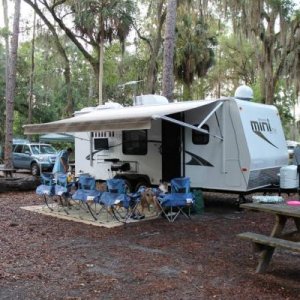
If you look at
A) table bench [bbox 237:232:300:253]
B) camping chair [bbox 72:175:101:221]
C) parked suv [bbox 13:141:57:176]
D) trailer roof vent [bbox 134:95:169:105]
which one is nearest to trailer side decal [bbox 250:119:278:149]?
trailer roof vent [bbox 134:95:169:105]

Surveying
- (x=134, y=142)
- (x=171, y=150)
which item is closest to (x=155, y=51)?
(x=134, y=142)

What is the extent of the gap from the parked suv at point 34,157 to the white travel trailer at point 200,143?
25.8 ft

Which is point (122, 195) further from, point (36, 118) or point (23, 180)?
point (36, 118)

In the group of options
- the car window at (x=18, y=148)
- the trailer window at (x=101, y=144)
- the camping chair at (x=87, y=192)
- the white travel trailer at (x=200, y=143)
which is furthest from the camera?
the car window at (x=18, y=148)

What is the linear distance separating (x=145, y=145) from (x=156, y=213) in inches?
82.7

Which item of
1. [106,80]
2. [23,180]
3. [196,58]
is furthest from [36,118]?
[23,180]

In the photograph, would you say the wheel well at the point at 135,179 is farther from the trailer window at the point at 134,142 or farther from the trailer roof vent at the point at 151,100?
the trailer roof vent at the point at 151,100

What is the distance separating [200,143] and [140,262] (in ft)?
14.9

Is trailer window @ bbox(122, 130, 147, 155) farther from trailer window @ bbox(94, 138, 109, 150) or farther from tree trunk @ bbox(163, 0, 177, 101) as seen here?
tree trunk @ bbox(163, 0, 177, 101)

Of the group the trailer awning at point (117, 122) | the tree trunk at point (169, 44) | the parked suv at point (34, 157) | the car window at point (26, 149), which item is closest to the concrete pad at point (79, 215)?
the trailer awning at point (117, 122)

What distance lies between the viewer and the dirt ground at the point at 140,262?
4.34 m

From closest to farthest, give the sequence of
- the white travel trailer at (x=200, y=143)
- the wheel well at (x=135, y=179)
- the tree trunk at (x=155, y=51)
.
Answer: the white travel trailer at (x=200, y=143) → the wheel well at (x=135, y=179) → the tree trunk at (x=155, y=51)

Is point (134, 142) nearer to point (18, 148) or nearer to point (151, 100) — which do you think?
point (151, 100)

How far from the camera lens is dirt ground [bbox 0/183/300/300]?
4.34 m
